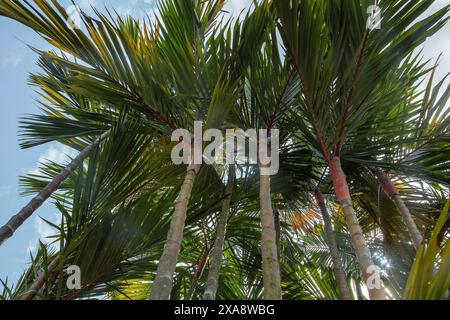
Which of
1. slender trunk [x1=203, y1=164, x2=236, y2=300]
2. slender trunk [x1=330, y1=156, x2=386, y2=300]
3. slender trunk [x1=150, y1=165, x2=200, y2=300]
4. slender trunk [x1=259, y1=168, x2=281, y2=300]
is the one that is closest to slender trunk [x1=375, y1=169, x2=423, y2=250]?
slender trunk [x1=330, y1=156, x2=386, y2=300]

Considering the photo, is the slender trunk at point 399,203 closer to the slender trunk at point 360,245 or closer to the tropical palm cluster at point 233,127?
the tropical palm cluster at point 233,127

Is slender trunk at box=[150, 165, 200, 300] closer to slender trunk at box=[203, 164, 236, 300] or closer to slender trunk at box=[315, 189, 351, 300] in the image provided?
slender trunk at box=[203, 164, 236, 300]

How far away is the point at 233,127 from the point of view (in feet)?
7.62

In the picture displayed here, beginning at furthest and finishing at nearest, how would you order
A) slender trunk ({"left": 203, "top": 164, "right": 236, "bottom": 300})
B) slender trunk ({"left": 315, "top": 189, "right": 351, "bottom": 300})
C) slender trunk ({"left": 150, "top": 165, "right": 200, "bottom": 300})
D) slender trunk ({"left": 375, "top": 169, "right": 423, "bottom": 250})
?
slender trunk ({"left": 375, "top": 169, "right": 423, "bottom": 250}) < slender trunk ({"left": 315, "top": 189, "right": 351, "bottom": 300}) < slender trunk ({"left": 203, "top": 164, "right": 236, "bottom": 300}) < slender trunk ({"left": 150, "top": 165, "right": 200, "bottom": 300})

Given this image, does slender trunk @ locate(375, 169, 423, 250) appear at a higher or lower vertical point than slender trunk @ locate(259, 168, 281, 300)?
higher

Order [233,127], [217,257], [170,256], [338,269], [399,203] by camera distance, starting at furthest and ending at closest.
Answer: [233,127] → [399,203] → [338,269] → [217,257] → [170,256]

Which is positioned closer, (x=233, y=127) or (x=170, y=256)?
(x=170, y=256)

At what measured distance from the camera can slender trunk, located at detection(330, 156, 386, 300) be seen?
1.14 meters

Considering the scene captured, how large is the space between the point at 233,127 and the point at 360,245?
125 cm

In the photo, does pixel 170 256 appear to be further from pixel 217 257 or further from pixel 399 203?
pixel 399 203

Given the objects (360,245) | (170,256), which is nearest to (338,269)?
(360,245)

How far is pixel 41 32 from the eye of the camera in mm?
1763
